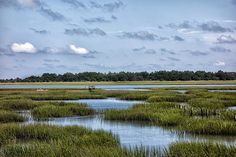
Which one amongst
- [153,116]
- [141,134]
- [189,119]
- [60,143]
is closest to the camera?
[60,143]

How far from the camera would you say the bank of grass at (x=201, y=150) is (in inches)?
484

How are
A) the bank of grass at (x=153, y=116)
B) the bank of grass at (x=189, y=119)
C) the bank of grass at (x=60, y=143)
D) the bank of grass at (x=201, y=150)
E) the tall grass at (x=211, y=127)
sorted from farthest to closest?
the bank of grass at (x=153, y=116)
the bank of grass at (x=189, y=119)
the tall grass at (x=211, y=127)
the bank of grass at (x=60, y=143)
the bank of grass at (x=201, y=150)

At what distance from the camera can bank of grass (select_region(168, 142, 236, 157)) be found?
484 inches

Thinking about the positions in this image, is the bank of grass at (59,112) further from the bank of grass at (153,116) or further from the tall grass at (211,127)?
the tall grass at (211,127)

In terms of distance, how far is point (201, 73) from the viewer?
15988 centimetres

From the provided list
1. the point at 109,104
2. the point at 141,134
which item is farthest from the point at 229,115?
the point at 109,104

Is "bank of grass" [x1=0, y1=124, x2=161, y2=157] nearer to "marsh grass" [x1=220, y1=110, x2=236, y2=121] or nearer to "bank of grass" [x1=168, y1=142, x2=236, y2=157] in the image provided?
"bank of grass" [x1=168, y1=142, x2=236, y2=157]

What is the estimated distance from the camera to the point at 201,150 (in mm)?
12922

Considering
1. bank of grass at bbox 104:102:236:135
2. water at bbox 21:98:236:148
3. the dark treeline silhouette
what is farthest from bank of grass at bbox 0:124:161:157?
the dark treeline silhouette

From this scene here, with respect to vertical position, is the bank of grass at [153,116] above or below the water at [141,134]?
above

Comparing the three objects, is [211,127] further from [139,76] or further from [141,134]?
[139,76]

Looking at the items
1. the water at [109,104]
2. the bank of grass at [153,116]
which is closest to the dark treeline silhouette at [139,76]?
the water at [109,104]

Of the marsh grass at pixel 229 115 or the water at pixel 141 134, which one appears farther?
the marsh grass at pixel 229 115

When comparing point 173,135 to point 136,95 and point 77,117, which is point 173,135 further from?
point 136,95
